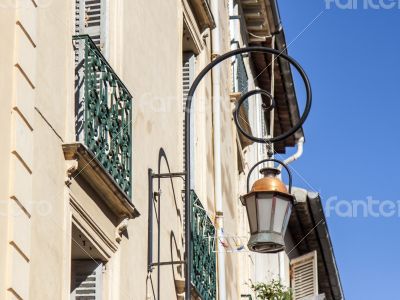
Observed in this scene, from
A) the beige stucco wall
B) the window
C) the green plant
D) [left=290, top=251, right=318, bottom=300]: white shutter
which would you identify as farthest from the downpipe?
[left=290, top=251, right=318, bottom=300]: white shutter

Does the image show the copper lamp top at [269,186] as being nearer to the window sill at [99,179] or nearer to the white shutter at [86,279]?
the window sill at [99,179]

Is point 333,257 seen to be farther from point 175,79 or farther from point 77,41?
point 77,41

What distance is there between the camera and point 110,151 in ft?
35.9

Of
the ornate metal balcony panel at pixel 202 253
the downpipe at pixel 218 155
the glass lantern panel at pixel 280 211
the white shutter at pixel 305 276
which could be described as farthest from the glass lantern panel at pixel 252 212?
the white shutter at pixel 305 276

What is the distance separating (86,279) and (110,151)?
983 millimetres

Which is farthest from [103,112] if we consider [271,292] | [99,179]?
[271,292]

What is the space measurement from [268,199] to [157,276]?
1.64m

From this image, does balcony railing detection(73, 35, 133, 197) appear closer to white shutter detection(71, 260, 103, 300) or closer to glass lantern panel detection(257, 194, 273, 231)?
white shutter detection(71, 260, 103, 300)

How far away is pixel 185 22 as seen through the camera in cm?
1530

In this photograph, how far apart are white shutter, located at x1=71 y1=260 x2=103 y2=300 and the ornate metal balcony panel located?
11.2 ft

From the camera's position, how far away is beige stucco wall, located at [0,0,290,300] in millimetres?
8742

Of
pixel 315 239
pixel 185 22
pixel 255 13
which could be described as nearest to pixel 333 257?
pixel 315 239

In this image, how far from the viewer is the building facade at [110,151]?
8.94 m

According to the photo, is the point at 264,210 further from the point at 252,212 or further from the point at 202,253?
the point at 202,253
